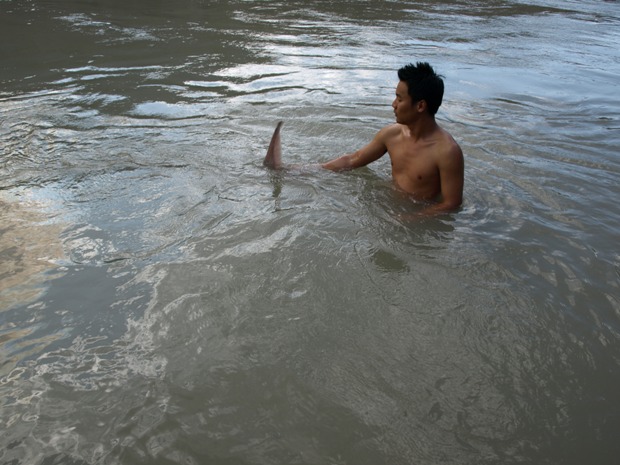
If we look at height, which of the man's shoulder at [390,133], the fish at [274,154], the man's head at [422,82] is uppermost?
the man's head at [422,82]

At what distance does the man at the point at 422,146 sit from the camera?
3.47 metres

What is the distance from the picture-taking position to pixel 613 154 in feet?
16.3

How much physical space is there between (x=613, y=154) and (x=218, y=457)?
15.0 ft


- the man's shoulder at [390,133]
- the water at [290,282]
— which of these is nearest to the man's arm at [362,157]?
the man's shoulder at [390,133]

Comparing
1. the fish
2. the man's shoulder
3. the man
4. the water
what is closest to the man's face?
the man

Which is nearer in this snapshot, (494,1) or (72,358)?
(72,358)

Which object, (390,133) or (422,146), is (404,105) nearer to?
(422,146)

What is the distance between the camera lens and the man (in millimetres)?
3471

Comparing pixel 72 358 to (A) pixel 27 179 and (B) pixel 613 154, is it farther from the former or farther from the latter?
(B) pixel 613 154

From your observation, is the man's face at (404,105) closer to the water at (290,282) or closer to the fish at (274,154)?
the water at (290,282)

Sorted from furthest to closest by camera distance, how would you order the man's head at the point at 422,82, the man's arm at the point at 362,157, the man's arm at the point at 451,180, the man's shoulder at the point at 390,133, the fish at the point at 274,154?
the fish at the point at 274,154, the man's arm at the point at 362,157, the man's shoulder at the point at 390,133, the man's arm at the point at 451,180, the man's head at the point at 422,82

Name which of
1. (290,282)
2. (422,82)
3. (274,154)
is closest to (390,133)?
(422,82)

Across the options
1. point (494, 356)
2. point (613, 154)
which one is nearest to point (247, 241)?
point (494, 356)

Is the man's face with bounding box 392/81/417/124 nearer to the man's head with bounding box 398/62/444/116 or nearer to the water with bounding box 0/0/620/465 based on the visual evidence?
the man's head with bounding box 398/62/444/116
